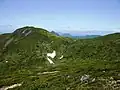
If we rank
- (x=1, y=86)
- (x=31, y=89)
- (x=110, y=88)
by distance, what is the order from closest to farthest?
Result: 1. (x=110, y=88)
2. (x=31, y=89)
3. (x=1, y=86)

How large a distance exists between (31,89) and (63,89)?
17451 mm

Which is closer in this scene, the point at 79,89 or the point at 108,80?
the point at 79,89

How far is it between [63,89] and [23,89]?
2401 cm

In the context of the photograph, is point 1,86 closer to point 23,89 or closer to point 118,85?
point 23,89

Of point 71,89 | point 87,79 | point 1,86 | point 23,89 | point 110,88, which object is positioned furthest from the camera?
point 1,86

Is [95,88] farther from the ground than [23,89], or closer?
farther from the ground

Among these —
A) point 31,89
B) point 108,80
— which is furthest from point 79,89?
point 31,89

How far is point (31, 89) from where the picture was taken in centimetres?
7538

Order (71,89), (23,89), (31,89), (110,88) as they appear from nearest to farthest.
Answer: (110,88)
(71,89)
(31,89)
(23,89)

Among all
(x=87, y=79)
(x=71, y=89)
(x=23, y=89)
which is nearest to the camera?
(x=71, y=89)

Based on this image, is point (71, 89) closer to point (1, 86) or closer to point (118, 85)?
point (118, 85)

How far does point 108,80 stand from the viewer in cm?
6222

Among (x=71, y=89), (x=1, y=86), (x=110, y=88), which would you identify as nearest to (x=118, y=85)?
(x=110, y=88)

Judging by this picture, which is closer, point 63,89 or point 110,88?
point 110,88
